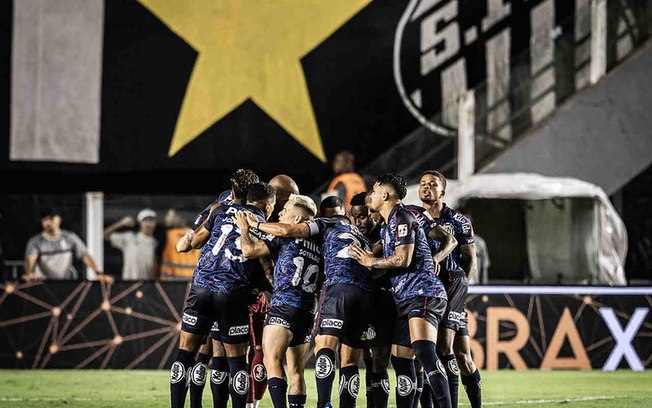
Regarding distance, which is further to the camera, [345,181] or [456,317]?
[345,181]

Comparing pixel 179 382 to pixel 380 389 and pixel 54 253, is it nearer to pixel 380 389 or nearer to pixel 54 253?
pixel 380 389

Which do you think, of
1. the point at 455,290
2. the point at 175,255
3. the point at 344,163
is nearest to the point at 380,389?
the point at 455,290

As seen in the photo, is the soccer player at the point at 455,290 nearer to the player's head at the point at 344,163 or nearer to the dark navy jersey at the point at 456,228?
the dark navy jersey at the point at 456,228

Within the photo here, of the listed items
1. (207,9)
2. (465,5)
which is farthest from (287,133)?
(465,5)

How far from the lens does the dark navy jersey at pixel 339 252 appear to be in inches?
346

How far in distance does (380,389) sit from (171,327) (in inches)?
229

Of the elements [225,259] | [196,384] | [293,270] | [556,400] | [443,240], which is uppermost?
[443,240]

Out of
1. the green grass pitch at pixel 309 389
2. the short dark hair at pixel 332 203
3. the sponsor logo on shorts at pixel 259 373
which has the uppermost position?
the short dark hair at pixel 332 203

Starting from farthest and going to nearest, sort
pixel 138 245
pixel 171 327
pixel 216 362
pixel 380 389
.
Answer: pixel 138 245 → pixel 171 327 → pixel 216 362 → pixel 380 389

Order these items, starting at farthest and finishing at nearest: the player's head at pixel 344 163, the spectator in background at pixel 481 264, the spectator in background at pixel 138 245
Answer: the spectator in background at pixel 138 245 < the spectator in background at pixel 481 264 < the player's head at pixel 344 163

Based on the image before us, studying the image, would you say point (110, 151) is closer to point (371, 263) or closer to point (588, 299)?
point (588, 299)

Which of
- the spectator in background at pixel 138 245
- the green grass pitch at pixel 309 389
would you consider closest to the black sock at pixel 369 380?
Answer: the green grass pitch at pixel 309 389

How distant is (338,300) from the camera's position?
8.71m

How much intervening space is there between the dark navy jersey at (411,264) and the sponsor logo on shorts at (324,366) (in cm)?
68
